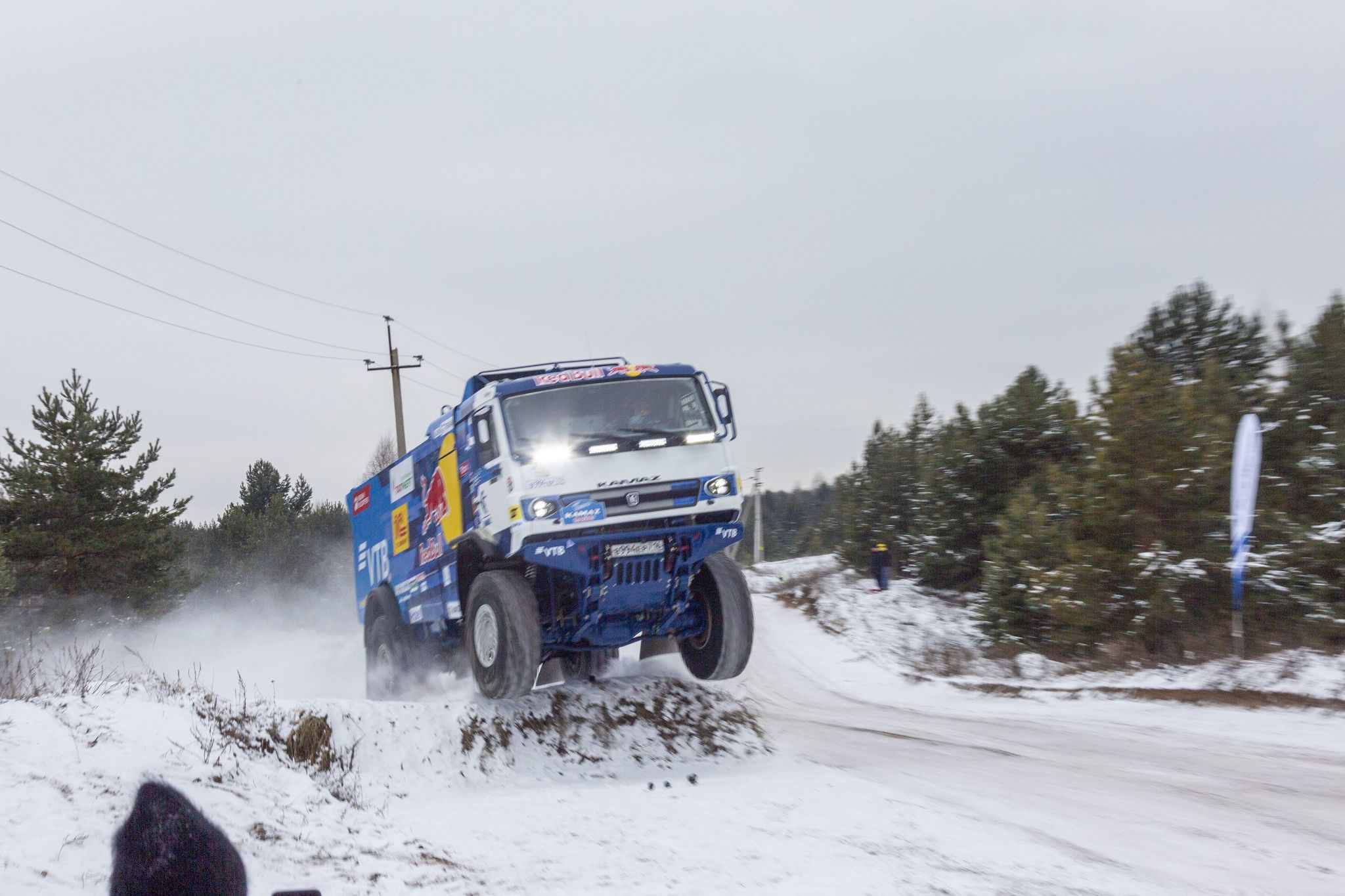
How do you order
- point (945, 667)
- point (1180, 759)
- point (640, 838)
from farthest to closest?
1. point (945, 667)
2. point (1180, 759)
3. point (640, 838)

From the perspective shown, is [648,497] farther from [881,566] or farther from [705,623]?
[881,566]

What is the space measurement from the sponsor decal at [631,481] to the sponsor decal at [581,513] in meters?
0.21

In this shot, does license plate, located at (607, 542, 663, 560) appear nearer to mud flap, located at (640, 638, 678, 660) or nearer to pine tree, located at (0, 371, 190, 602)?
mud flap, located at (640, 638, 678, 660)

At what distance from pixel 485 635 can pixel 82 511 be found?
29.0 metres

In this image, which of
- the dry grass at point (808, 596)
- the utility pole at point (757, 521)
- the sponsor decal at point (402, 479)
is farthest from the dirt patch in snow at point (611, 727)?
the utility pole at point (757, 521)

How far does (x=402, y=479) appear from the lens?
42.1 ft

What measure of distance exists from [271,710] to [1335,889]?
272 inches

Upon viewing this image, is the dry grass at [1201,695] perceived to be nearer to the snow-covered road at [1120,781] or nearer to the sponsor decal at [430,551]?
the snow-covered road at [1120,781]

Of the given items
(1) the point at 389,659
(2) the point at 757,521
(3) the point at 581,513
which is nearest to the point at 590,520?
(3) the point at 581,513

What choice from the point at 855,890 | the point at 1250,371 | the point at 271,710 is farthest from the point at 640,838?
the point at 1250,371

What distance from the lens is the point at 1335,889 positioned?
517 centimetres

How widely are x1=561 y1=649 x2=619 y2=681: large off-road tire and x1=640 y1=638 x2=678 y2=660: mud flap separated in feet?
1.19

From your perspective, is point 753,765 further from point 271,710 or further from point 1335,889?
point 1335,889

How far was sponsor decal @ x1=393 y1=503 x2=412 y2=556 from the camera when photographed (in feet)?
41.3
